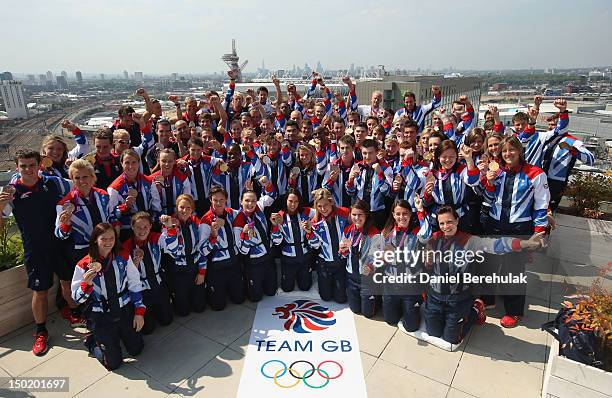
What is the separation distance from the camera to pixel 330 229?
466cm

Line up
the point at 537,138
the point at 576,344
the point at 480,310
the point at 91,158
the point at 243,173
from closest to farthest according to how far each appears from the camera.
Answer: the point at 576,344, the point at 480,310, the point at 91,158, the point at 537,138, the point at 243,173

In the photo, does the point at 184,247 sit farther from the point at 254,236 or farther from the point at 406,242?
the point at 406,242

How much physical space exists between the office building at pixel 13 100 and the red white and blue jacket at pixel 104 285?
97.5 metres

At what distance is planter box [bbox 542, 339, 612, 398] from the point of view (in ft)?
9.27

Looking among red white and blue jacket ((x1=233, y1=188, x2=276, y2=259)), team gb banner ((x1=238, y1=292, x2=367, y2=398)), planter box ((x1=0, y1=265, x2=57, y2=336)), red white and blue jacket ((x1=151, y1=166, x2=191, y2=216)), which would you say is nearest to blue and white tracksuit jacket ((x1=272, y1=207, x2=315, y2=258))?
red white and blue jacket ((x1=233, y1=188, x2=276, y2=259))

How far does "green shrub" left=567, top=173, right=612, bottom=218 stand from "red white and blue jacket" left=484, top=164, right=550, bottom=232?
247 centimetres

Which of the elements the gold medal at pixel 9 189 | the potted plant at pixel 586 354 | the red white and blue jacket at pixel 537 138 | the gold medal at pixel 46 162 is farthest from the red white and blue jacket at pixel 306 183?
the potted plant at pixel 586 354

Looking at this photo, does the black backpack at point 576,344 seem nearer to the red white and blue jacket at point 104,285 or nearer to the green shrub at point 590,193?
the green shrub at point 590,193

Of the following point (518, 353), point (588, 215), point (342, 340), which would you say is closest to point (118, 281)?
point (342, 340)

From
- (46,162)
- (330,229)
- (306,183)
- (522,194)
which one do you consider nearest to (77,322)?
(46,162)

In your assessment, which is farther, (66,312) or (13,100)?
(13,100)

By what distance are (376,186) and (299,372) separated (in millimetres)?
2554

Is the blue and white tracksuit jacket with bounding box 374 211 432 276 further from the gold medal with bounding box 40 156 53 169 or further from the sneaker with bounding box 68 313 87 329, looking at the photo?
the gold medal with bounding box 40 156 53 169

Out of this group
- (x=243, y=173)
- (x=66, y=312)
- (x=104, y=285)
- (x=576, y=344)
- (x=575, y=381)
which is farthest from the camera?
(x=243, y=173)
